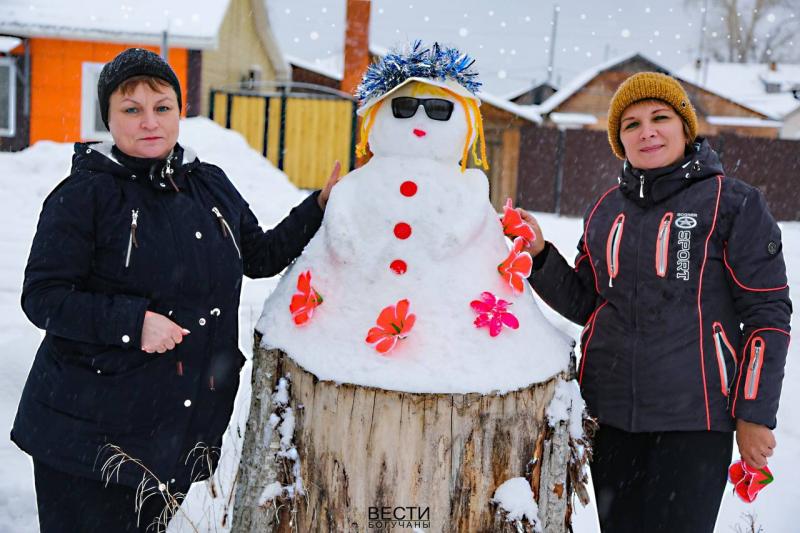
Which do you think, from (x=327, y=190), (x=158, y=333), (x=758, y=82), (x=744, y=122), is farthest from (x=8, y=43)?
(x=758, y=82)

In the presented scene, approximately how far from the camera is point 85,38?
12328 mm

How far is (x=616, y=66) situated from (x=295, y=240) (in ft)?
70.8

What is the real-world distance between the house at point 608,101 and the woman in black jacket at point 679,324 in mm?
18846

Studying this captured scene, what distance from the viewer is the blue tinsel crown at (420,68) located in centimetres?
239

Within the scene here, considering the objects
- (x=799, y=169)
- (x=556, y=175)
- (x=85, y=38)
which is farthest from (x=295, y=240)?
(x=799, y=169)

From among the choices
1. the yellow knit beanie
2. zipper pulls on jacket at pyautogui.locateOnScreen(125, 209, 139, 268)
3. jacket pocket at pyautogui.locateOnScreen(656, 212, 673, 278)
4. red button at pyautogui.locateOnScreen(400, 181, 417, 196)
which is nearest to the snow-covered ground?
zipper pulls on jacket at pyautogui.locateOnScreen(125, 209, 139, 268)

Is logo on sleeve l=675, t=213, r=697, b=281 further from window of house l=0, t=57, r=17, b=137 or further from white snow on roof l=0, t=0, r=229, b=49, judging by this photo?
window of house l=0, t=57, r=17, b=137

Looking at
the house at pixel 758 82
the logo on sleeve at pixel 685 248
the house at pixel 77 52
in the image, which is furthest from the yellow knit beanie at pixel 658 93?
the house at pixel 758 82

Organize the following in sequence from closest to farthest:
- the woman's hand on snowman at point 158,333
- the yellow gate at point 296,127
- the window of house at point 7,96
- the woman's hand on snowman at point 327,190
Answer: the woman's hand on snowman at point 158,333 → the woman's hand on snowman at point 327,190 → the yellow gate at point 296,127 → the window of house at point 7,96

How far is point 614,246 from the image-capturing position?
245 centimetres

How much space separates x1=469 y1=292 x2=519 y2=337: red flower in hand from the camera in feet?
7.40

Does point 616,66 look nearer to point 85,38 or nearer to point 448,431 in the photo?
point 85,38

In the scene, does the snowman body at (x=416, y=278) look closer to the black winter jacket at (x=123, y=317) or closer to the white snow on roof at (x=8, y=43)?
the black winter jacket at (x=123, y=317)

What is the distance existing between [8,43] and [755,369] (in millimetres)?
13390
